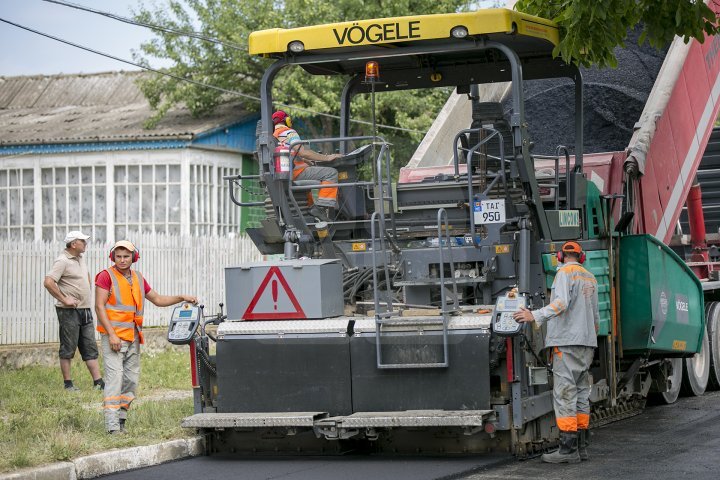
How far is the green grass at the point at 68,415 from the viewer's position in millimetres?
8680

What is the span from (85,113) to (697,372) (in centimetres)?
1788

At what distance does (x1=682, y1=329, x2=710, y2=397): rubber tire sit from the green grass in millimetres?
5098

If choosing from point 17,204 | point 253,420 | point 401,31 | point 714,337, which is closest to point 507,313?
point 253,420

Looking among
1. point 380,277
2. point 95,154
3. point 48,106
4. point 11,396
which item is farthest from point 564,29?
point 48,106

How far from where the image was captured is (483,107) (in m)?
9.80

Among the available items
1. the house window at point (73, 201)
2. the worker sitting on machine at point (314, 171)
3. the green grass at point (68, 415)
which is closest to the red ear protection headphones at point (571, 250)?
the worker sitting on machine at point (314, 171)

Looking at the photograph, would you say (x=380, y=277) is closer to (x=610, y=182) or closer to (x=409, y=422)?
(x=409, y=422)

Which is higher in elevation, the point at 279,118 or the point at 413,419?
the point at 279,118

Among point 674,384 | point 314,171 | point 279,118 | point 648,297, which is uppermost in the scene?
point 279,118

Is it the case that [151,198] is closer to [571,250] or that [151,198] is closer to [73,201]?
[73,201]

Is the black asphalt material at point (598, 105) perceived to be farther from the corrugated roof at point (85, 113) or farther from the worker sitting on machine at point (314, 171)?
the corrugated roof at point (85, 113)

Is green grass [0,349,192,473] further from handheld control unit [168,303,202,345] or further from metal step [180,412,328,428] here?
handheld control unit [168,303,202,345]

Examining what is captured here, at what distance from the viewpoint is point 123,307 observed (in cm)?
1000

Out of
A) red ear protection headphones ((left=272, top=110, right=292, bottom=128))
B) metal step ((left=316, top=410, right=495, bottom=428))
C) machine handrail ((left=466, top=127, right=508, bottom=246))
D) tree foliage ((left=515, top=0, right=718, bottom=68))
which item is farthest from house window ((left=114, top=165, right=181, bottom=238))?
metal step ((left=316, top=410, right=495, bottom=428))
